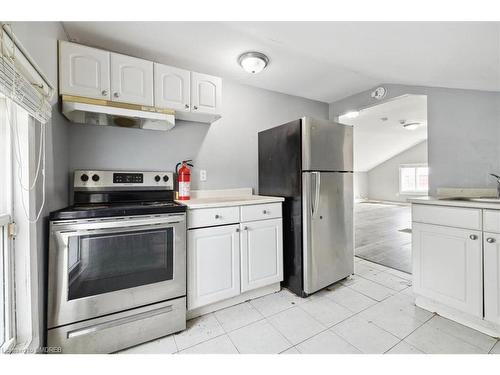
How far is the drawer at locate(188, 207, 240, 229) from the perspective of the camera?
1648mm

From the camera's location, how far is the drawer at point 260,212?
6.08 ft

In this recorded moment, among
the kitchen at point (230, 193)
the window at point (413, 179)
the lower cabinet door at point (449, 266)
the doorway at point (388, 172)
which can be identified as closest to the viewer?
the kitchen at point (230, 193)

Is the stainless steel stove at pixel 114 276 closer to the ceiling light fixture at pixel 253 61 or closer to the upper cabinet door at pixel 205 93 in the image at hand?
the upper cabinet door at pixel 205 93

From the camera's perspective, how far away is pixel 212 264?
5.55ft

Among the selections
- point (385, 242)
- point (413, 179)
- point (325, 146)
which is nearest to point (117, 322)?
point (325, 146)

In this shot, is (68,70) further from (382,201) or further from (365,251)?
(382,201)

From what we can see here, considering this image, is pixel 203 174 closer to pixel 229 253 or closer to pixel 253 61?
pixel 229 253

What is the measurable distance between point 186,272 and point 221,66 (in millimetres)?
1944

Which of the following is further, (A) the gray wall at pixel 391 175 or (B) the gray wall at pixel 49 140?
(A) the gray wall at pixel 391 175

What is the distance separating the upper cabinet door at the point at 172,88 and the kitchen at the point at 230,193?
18mm

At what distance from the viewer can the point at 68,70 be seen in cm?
149

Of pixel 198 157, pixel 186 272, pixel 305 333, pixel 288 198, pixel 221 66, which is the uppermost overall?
pixel 221 66

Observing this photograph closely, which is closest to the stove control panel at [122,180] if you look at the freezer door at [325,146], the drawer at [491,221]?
the freezer door at [325,146]
